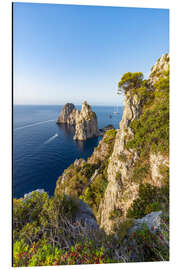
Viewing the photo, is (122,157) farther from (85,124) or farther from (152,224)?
(85,124)

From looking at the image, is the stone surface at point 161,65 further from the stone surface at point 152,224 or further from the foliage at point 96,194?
the foliage at point 96,194

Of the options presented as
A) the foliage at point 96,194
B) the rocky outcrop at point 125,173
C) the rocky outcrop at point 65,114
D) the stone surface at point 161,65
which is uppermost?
the rocky outcrop at point 65,114

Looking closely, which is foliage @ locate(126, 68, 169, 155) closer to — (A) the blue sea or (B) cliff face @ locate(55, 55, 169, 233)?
(B) cliff face @ locate(55, 55, 169, 233)

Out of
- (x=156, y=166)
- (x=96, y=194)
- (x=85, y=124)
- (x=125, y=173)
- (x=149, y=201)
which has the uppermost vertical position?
(x=85, y=124)

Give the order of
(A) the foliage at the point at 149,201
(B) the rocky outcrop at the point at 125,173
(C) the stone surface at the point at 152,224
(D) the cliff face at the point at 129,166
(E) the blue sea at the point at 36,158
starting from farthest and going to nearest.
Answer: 1. (E) the blue sea at the point at 36,158
2. (B) the rocky outcrop at the point at 125,173
3. (D) the cliff face at the point at 129,166
4. (A) the foliage at the point at 149,201
5. (C) the stone surface at the point at 152,224

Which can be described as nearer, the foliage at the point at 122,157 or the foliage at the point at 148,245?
the foliage at the point at 148,245

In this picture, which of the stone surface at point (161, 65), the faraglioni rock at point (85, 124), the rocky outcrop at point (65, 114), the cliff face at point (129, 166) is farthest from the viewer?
the rocky outcrop at point (65, 114)

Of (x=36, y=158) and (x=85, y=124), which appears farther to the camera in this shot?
(x=85, y=124)

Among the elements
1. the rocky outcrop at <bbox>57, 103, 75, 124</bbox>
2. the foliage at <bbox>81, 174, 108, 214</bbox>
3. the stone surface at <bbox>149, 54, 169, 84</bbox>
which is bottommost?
the foliage at <bbox>81, 174, 108, 214</bbox>

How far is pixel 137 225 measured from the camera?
2.29m

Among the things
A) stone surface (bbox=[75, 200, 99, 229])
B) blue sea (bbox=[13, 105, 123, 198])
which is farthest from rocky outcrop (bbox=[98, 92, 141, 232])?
blue sea (bbox=[13, 105, 123, 198])

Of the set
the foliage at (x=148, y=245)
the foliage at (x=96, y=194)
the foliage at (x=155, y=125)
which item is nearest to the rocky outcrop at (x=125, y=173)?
the foliage at (x=155, y=125)

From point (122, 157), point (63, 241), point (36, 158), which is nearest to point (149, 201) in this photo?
point (122, 157)
